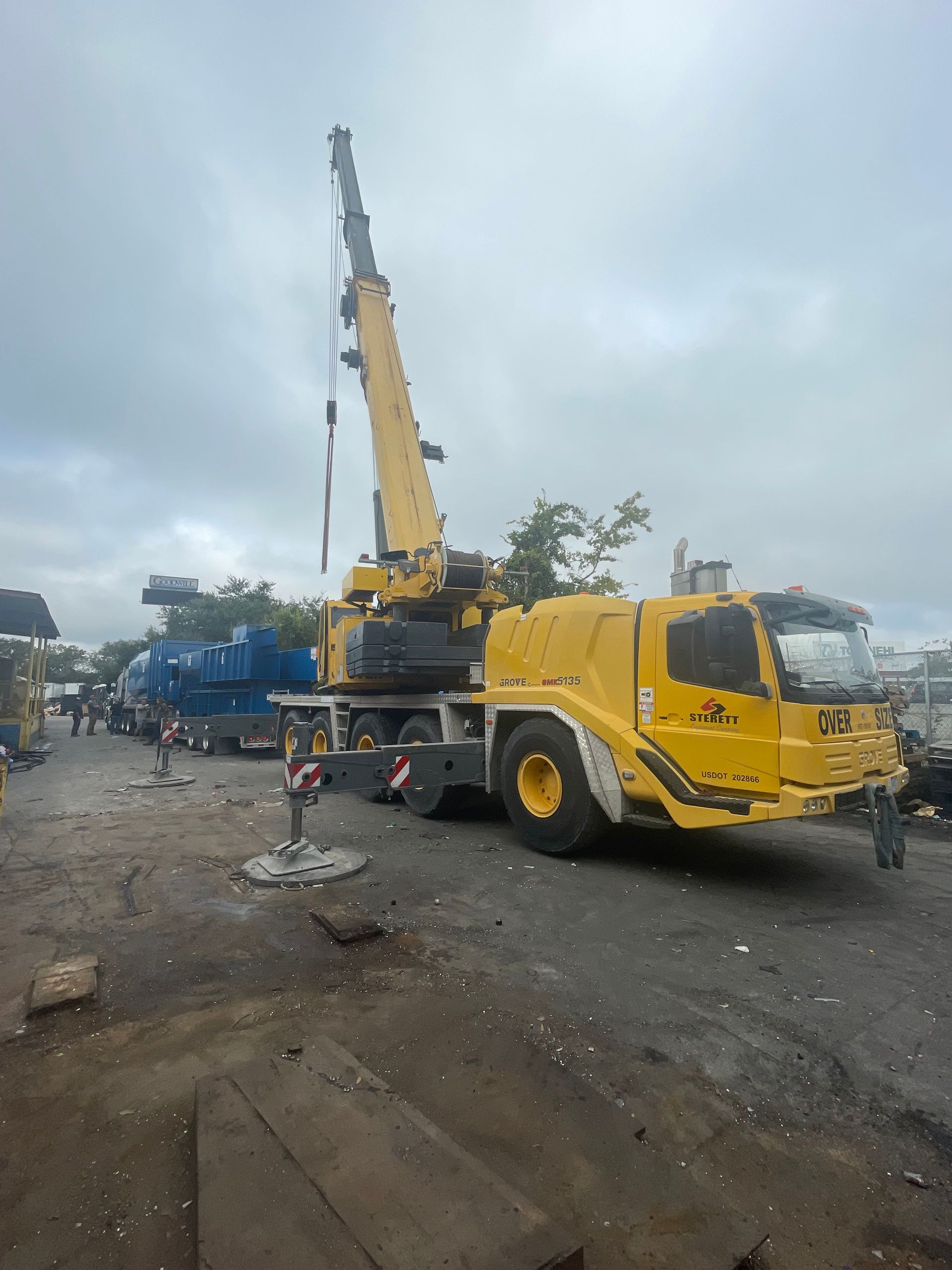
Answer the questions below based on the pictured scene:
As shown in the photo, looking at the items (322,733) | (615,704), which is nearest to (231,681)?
(322,733)

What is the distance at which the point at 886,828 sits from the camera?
4801mm

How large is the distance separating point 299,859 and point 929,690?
872cm

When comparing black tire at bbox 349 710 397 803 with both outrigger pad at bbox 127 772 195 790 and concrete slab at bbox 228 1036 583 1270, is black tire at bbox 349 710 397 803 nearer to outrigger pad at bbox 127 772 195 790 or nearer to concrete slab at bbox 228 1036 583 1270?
outrigger pad at bbox 127 772 195 790

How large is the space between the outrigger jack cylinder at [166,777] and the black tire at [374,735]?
3.23m

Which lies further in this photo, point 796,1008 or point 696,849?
point 696,849

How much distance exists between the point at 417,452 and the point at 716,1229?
29.9 feet

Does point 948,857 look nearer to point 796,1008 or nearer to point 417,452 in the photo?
point 796,1008

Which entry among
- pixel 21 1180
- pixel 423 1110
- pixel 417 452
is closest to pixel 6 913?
pixel 21 1180

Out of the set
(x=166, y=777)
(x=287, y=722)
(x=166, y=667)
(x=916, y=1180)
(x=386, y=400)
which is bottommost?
(x=916, y=1180)

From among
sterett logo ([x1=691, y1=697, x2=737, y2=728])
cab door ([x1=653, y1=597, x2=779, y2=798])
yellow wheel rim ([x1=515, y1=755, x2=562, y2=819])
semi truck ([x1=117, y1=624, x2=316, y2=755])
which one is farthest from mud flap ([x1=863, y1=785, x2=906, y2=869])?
semi truck ([x1=117, y1=624, x2=316, y2=755])

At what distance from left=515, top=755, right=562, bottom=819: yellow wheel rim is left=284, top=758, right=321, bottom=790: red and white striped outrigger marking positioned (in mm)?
2012

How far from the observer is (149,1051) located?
106 inches

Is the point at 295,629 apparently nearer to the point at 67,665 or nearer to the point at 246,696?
the point at 246,696

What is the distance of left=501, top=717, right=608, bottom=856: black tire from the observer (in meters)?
5.62
